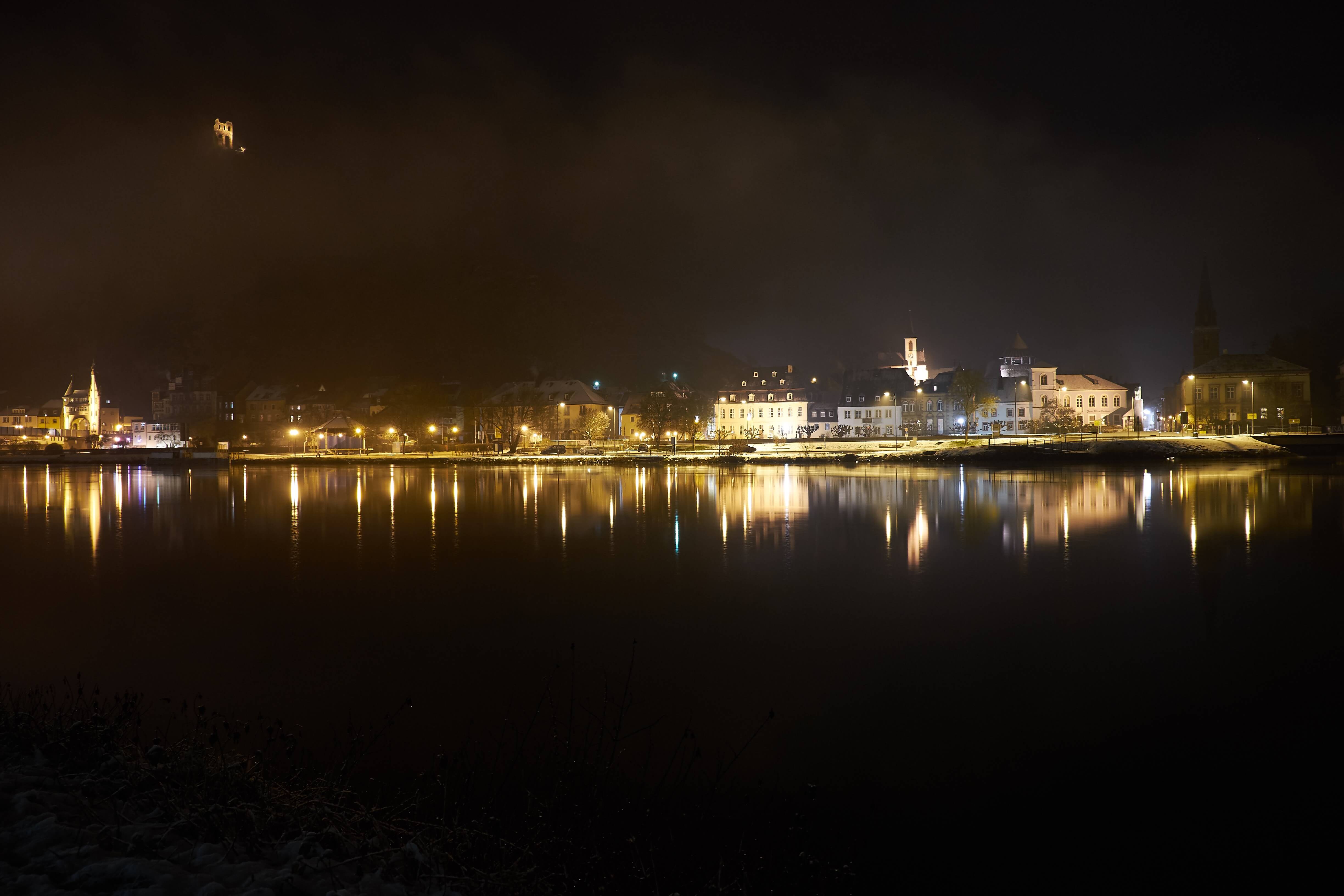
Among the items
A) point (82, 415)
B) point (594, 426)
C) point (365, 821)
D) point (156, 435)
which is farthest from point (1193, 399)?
point (82, 415)

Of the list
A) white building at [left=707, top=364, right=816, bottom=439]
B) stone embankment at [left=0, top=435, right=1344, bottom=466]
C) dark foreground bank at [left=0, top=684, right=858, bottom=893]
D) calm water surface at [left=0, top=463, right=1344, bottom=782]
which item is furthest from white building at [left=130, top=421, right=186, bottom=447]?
dark foreground bank at [left=0, top=684, right=858, bottom=893]

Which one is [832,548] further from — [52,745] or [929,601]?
[52,745]

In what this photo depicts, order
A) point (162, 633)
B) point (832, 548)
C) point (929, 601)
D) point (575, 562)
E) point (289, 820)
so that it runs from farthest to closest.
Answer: point (832, 548) < point (575, 562) < point (929, 601) < point (162, 633) < point (289, 820)

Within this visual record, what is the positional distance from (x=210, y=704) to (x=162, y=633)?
4464mm

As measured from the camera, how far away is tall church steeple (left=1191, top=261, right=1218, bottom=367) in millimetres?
117375

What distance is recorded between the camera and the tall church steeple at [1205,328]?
385ft

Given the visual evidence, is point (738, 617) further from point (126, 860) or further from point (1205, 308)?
point (1205, 308)

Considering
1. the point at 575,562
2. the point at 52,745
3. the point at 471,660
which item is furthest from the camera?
the point at 575,562

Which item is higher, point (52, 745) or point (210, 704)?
point (52, 745)

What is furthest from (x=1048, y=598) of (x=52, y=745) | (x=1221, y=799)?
(x=52, y=745)

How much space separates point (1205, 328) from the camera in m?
118

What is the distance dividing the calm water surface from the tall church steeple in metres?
103

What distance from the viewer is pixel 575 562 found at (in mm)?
20047

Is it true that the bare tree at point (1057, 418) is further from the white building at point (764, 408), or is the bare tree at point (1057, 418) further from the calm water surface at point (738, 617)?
the calm water surface at point (738, 617)
